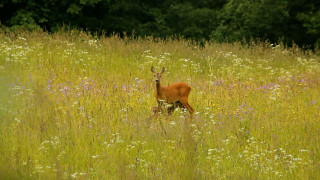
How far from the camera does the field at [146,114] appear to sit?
4.88 metres

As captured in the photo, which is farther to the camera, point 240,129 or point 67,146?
point 240,129

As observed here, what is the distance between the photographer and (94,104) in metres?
7.60

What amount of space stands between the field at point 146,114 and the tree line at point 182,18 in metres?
8.54

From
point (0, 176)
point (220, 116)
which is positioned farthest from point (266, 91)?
point (0, 176)

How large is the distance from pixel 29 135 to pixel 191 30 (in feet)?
67.4

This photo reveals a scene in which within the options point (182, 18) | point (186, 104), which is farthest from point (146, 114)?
Answer: point (182, 18)

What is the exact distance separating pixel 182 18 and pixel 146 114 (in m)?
19.4

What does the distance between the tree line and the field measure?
8.54 metres

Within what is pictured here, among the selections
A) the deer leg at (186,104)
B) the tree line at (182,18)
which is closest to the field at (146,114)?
the deer leg at (186,104)

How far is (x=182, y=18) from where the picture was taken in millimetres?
26297

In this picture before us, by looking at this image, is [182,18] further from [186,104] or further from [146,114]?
[146,114]

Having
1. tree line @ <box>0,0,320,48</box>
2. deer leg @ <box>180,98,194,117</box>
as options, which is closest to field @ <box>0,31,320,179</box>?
deer leg @ <box>180,98,194,117</box>

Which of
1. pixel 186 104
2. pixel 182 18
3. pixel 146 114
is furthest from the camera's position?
pixel 182 18

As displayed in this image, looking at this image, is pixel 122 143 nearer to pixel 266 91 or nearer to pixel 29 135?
pixel 29 135
